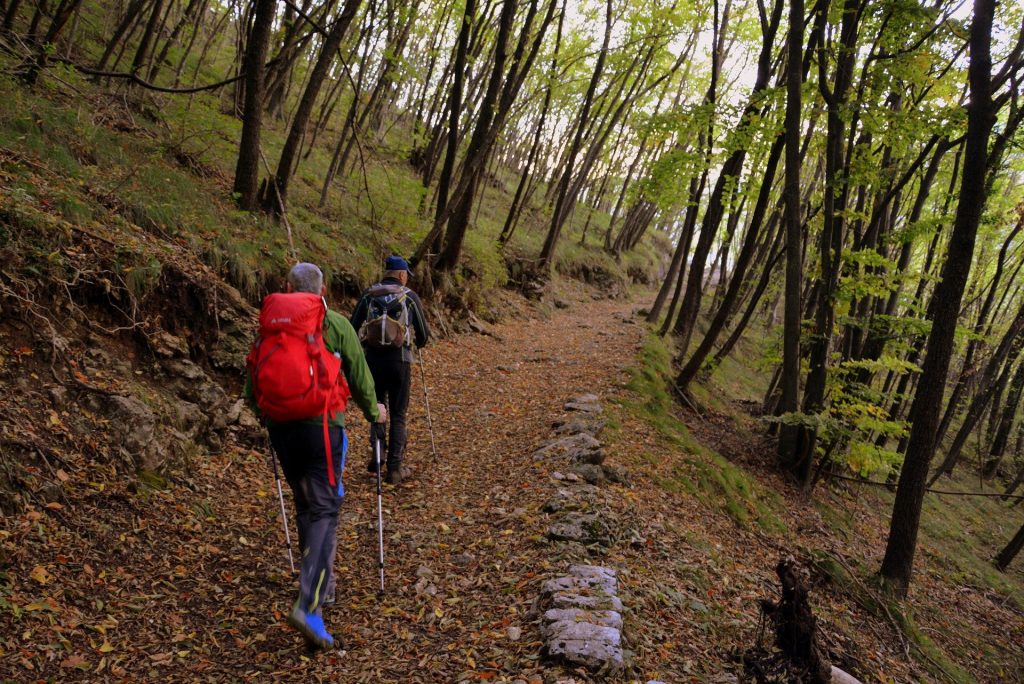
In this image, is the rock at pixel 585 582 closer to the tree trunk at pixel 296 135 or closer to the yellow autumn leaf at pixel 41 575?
the yellow autumn leaf at pixel 41 575

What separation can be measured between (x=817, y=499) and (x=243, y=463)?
9.64m

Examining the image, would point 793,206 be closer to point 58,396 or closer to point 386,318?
point 386,318

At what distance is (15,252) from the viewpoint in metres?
4.69

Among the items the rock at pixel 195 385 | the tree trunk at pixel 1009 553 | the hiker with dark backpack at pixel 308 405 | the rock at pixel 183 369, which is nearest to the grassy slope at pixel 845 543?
the tree trunk at pixel 1009 553

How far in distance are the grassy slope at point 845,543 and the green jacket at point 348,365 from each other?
3.31 m

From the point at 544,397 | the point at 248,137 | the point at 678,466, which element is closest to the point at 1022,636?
the point at 678,466

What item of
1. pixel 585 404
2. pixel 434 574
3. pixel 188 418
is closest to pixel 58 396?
pixel 188 418

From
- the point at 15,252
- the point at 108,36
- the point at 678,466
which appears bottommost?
the point at 678,466

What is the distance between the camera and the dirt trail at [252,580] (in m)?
3.43

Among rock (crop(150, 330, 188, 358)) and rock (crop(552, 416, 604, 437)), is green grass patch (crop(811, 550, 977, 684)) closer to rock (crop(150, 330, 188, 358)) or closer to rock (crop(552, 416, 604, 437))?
rock (crop(552, 416, 604, 437))

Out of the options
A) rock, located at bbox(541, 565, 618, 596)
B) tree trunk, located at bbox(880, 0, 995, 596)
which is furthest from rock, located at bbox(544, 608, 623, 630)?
tree trunk, located at bbox(880, 0, 995, 596)

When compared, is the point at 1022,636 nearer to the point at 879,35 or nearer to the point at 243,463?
the point at 879,35

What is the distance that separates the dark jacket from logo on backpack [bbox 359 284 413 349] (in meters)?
0.05

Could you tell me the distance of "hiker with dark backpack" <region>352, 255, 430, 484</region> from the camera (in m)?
5.98
